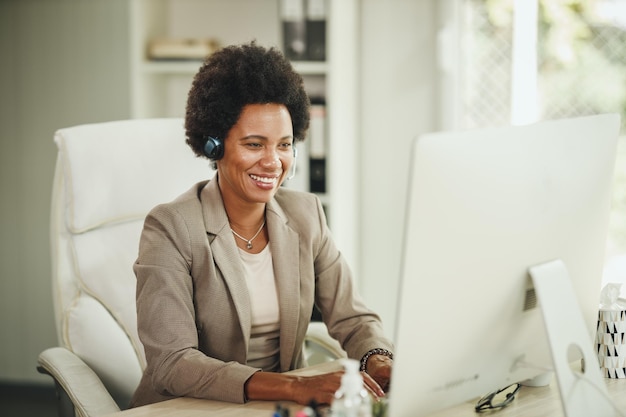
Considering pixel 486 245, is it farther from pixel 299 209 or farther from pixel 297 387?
pixel 299 209

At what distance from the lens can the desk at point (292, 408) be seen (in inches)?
51.6

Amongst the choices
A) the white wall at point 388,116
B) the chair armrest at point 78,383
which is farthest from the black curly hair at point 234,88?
the white wall at point 388,116

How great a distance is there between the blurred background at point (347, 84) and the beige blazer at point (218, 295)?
4.07ft

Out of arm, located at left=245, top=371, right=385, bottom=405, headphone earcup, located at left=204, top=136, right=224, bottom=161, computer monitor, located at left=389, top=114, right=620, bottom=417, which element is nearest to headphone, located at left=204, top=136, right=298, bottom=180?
headphone earcup, located at left=204, top=136, right=224, bottom=161

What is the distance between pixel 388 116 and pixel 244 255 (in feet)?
5.44

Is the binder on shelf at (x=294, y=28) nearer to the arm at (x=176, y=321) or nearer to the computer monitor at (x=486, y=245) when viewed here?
the arm at (x=176, y=321)

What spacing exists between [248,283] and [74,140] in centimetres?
62

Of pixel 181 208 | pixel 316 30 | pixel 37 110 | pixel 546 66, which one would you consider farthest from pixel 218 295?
pixel 37 110

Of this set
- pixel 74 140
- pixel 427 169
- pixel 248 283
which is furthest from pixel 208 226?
pixel 427 169

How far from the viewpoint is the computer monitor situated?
3.34 feet

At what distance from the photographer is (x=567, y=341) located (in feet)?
3.96

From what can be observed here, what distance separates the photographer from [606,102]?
9.86 ft

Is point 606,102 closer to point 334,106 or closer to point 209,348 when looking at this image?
point 334,106

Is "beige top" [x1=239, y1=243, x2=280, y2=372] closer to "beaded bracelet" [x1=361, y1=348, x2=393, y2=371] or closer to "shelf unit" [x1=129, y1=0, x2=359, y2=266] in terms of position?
"beaded bracelet" [x1=361, y1=348, x2=393, y2=371]
